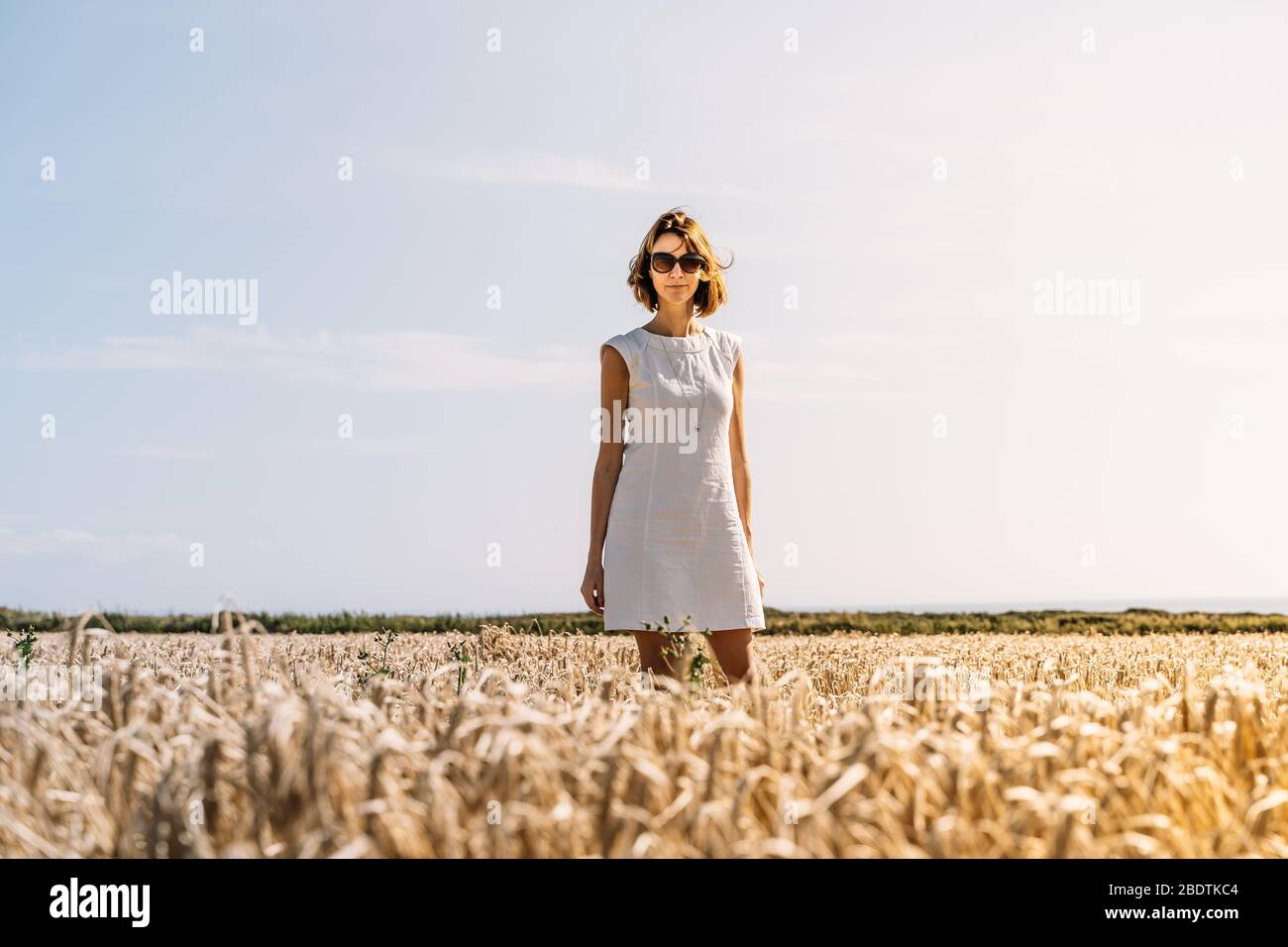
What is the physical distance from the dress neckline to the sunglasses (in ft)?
0.98

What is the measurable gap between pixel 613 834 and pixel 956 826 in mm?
812

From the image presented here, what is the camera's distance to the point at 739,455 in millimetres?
6059

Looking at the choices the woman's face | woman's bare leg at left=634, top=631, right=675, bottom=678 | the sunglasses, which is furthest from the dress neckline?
woman's bare leg at left=634, top=631, right=675, bottom=678

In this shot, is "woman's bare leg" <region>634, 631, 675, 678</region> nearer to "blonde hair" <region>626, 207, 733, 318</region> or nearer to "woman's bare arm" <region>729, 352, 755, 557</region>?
"woman's bare arm" <region>729, 352, 755, 557</region>

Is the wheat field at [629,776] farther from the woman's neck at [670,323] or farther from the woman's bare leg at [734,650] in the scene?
the woman's neck at [670,323]

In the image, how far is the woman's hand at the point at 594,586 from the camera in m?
5.83

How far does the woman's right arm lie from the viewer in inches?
224

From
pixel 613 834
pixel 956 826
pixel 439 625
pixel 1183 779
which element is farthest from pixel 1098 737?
pixel 439 625

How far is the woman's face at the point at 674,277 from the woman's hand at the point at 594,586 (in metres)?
1.28

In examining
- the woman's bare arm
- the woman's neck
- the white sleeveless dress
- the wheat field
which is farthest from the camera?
the woman's bare arm

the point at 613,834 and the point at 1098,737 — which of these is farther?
the point at 1098,737

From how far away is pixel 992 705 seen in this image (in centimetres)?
450
